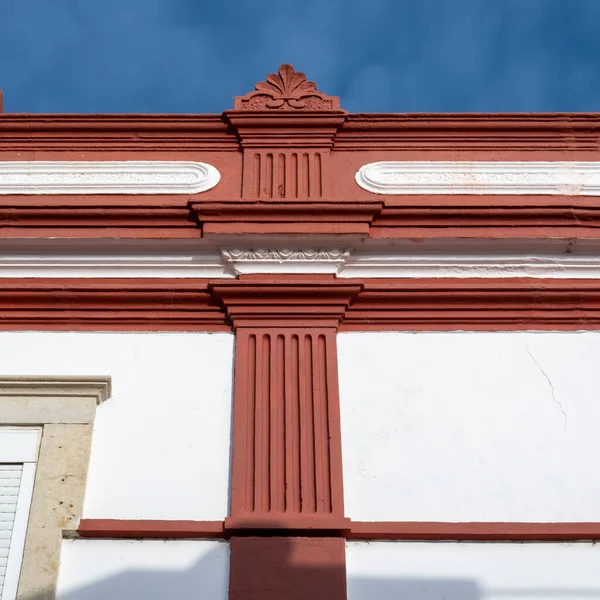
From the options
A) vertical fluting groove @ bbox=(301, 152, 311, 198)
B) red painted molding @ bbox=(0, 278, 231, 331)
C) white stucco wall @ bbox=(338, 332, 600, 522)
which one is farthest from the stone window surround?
vertical fluting groove @ bbox=(301, 152, 311, 198)

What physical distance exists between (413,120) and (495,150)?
25.8 inches

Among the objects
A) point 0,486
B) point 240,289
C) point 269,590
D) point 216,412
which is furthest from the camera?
point 240,289

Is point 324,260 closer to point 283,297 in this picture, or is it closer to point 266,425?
point 283,297

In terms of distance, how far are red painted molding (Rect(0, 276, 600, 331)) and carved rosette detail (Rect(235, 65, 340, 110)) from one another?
179 centimetres

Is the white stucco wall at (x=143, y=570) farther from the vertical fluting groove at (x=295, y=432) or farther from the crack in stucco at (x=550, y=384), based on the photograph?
the crack in stucco at (x=550, y=384)

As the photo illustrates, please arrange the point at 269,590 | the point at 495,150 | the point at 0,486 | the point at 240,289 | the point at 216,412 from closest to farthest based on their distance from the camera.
Result: the point at 269,590
the point at 0,486
the point at 216,412
the point at 240,289
the point at 495,150

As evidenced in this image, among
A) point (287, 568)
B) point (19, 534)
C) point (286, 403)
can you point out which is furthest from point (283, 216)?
point (19, 534)

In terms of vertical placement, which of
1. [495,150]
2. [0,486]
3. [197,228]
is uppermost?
[495,150]

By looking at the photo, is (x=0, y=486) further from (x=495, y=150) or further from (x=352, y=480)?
(x=495, y=150)

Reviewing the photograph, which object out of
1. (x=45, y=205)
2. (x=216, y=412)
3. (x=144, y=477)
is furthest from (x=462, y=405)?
(x=45, y=205)

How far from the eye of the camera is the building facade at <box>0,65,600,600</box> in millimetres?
4539

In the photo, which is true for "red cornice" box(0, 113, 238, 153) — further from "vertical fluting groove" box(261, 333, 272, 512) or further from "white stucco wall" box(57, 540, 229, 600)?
"white stucco wall" box(57, 540, 229, 600)

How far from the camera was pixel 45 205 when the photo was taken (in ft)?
19.3

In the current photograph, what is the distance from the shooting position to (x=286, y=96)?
6.89 metres
